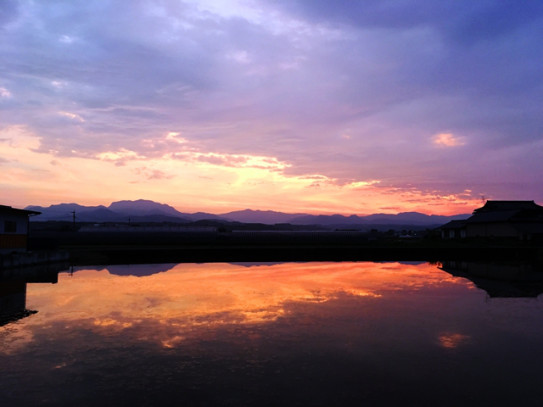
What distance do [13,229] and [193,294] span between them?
20.9 metres

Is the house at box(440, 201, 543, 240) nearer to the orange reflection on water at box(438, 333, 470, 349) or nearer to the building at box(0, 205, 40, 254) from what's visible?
the orange reflection on water at box(438, 333, 470, 349)

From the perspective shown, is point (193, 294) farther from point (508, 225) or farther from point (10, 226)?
point (508, 225)

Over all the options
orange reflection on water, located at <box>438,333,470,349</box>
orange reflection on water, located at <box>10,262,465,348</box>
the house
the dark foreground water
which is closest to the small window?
orange reflection on water, located at <box>10,262,465,348</box>

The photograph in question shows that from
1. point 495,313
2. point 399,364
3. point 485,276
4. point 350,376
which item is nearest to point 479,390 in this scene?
point 399,364

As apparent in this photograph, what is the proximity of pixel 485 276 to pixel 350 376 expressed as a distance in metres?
21.2

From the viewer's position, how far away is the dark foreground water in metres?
7.45

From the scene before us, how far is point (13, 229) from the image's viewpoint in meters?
30.1

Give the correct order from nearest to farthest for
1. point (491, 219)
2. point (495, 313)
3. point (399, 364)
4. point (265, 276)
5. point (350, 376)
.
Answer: point (350, 376) < point (399, 364) < point (495, 313) < point (265, 276) < point (491, 219)

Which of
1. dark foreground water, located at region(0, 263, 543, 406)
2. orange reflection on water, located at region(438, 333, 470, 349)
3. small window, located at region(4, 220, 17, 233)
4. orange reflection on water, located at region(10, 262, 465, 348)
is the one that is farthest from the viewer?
small window, located at region(4, 220, 17, 233)

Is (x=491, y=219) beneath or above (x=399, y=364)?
above

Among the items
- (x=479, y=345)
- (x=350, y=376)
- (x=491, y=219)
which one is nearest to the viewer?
(x=350, y=376)

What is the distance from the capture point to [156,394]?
7.37 meters

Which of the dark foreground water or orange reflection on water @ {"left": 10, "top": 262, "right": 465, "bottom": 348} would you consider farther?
orange reflection on water @ {"left": 10, "top": 262, "right": 465, "bottom": 348}

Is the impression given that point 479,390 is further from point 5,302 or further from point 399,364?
point 5,302
